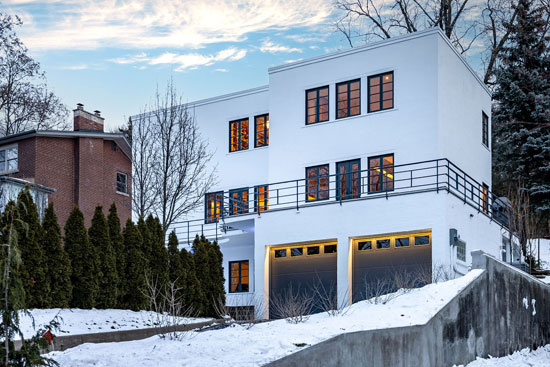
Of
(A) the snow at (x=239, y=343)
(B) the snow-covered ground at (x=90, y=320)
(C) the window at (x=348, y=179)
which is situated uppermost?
(C) the window at (x=348, y=179)

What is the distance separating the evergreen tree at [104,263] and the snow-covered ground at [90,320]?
37 centimetres

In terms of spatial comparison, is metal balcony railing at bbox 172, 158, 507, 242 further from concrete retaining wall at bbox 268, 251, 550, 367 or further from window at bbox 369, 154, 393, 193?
concrete retaining wall at bbox 268, 251, 550, 367

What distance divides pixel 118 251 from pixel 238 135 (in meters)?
12.7

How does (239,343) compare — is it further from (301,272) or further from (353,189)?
(353,189)

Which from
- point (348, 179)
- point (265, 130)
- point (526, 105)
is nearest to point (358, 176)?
point (348, 179)

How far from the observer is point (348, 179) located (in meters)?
23.9

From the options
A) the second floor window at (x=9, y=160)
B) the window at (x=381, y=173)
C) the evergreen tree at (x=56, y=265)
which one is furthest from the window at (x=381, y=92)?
the second floor window at (x=9, y=160)

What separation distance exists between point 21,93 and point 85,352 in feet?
108

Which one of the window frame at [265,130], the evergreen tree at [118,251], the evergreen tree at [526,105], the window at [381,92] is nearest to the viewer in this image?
the evergreen tree at [118,251]

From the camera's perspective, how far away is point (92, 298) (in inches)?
613

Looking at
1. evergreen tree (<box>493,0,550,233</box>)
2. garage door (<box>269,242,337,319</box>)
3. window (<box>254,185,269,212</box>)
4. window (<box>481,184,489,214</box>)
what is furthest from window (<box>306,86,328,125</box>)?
evergreen tree (<box>493,0,550,233</box>)

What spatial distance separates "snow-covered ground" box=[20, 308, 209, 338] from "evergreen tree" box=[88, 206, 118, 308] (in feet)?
1.21

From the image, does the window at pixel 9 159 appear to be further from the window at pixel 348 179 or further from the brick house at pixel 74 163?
the window at pixel 348 179

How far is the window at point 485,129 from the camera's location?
28.5 m
